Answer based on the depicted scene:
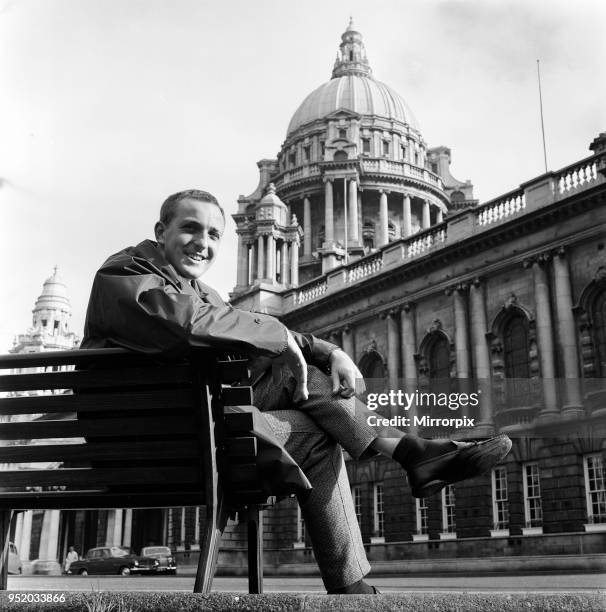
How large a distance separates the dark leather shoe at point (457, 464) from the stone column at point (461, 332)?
26367 mm

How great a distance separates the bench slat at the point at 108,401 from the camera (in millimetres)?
2672

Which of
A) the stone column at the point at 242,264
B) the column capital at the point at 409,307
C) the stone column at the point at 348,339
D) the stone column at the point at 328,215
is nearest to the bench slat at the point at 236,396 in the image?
the column capital at the point at 409,307

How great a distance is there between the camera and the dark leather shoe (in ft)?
9.21

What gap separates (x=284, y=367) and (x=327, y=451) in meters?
0.33

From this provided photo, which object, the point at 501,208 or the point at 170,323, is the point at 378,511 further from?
the point at 170,323

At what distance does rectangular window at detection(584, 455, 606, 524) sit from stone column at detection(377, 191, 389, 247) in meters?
34.7

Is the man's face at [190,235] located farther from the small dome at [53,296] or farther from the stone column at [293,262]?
the stone column at [293,262]

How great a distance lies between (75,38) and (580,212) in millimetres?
23172

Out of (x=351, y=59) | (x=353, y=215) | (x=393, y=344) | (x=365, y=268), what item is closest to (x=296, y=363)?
(x=393, y=344)

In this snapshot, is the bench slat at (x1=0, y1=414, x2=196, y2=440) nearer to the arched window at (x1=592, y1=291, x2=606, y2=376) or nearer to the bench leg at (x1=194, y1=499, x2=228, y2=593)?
the bench leg at (x1=194, y1=499, x2=228, y2=593)

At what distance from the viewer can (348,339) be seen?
34.8 m

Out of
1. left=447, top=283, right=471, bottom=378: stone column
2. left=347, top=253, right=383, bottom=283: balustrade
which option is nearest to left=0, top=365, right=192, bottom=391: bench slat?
left=447, top=283, right=471, bottom=378: stone column

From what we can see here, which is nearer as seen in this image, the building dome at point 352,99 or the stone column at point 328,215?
the stone column at point 328,215

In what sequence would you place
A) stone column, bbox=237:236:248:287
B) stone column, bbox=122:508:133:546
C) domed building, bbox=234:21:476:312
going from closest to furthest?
stone column, bbox=237:236:248:287 → stone column, bbox=122:508:133:546 → domed building, bbox=234:21:476:312
